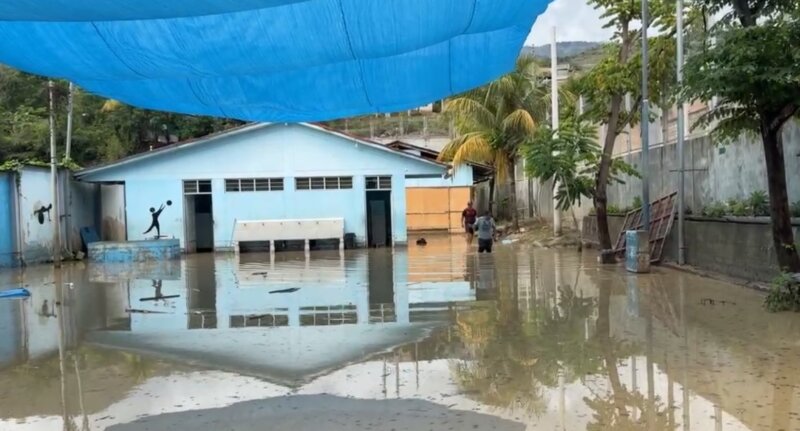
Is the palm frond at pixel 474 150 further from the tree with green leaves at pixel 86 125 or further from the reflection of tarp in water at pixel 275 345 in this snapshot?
the reflection of tarp in water at pixel 275 345

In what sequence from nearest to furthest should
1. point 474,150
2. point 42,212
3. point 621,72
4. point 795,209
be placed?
point 795,209
point 621,72
point 42,212
point 474,150

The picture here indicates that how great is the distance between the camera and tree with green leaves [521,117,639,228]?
16562 mm

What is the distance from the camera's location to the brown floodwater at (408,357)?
518 cm

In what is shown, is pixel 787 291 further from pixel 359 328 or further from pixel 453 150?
pixel 453 150

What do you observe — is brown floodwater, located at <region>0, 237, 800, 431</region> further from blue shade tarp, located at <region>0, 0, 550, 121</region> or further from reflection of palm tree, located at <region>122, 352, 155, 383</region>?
blue shade tarp, located at <region>0, 0, 550, 121</region>

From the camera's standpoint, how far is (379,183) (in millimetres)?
26406

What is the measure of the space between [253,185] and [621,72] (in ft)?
49.0


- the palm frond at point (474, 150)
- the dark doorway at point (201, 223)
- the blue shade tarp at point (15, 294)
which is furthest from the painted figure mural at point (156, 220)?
the blue shade tarp at point (15, 294)

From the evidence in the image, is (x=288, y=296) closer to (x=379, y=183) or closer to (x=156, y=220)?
(x=379, y=183)

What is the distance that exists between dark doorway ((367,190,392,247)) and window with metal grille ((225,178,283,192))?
3.59 meters

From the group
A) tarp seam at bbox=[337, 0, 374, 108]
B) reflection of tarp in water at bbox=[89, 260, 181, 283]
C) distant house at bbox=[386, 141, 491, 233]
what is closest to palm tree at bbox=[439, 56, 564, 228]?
distant house at bbox=[386, 141, 491, 233]

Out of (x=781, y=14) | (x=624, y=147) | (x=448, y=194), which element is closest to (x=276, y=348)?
(x=781, y=14)

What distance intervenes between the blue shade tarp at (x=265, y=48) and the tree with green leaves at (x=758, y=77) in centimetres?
268

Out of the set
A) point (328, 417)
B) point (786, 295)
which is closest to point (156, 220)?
point (786, 295)
